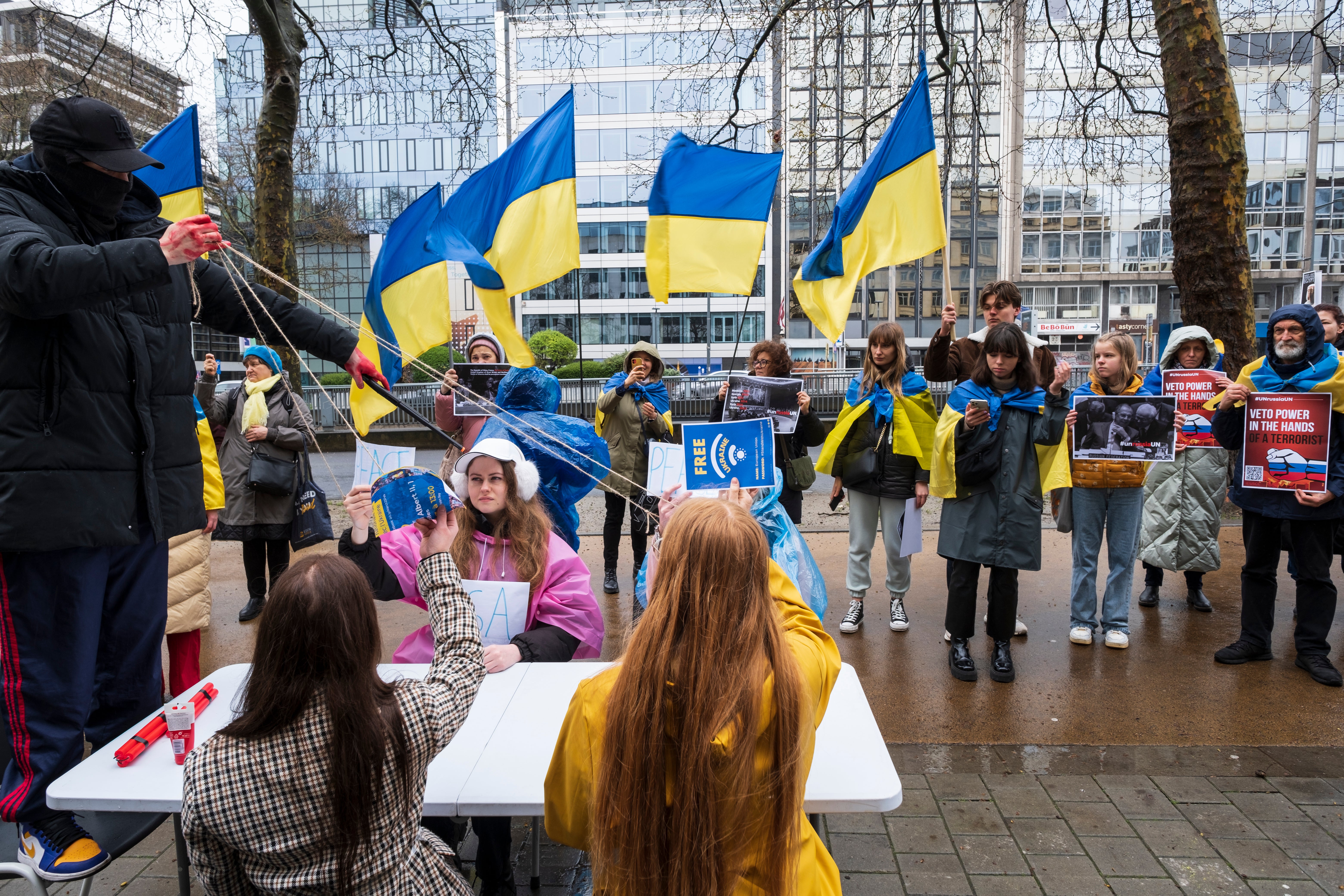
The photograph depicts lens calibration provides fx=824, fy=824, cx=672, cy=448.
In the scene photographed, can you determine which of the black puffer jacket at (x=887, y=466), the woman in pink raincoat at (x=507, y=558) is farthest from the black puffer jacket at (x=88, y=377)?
the black puffer jacket at (x=887, y=466)

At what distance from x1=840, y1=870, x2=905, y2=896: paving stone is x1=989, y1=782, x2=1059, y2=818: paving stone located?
625mm

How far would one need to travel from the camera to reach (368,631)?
1.70m

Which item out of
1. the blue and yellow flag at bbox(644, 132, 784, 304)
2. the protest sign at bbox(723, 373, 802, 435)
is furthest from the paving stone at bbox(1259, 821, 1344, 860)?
the blue and yellow flag at bbox(644, 132, 784, 304)

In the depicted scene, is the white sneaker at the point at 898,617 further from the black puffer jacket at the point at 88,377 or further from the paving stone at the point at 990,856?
the black puffer jacket at the point at 88,377

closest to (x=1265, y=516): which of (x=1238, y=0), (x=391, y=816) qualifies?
(x=391, y=816)

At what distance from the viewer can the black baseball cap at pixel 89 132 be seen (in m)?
2.28

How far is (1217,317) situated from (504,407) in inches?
257

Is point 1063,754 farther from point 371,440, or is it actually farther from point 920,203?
point 371,440

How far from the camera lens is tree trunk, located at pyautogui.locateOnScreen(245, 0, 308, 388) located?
7.47 metres

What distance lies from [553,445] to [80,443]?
199cm

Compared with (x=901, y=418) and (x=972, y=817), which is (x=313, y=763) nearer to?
(x=972, y=817)

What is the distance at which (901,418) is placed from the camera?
497 centimetres

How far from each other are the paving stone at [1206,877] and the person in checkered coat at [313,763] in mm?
2419

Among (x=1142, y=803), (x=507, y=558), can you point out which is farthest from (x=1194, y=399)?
(x=507, y=558)
